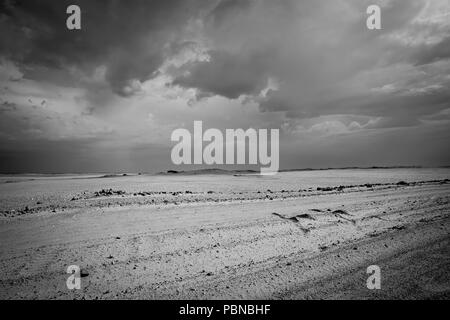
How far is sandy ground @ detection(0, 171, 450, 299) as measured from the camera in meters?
4.54

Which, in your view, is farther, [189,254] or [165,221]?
[165,221]

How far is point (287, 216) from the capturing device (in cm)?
959

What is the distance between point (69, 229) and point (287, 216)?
7.60 meters

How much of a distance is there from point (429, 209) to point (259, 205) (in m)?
7.14

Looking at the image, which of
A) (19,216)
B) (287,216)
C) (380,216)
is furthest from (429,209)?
(19,216)

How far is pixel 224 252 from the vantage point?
20.4 ft

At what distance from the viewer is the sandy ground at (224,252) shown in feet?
14.9

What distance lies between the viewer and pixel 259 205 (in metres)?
11.9

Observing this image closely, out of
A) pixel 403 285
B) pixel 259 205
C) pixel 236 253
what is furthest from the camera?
pixel 259 205

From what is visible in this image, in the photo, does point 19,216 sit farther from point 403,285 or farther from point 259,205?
point 403,285
